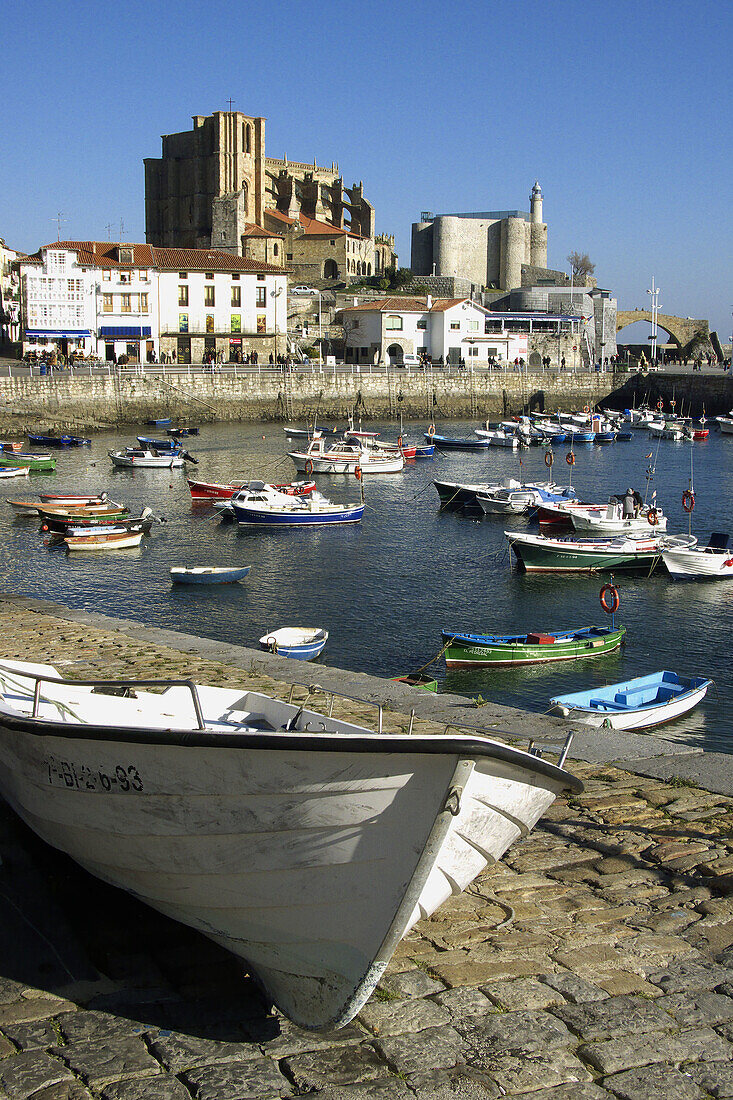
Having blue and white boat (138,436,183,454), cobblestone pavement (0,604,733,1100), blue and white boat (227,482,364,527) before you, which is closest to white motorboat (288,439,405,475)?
blue and white boat (138,436,183,454)

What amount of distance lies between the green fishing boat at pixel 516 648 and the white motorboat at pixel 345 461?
27.1 m

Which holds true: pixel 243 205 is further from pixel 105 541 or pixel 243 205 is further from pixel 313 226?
pixel 105 541

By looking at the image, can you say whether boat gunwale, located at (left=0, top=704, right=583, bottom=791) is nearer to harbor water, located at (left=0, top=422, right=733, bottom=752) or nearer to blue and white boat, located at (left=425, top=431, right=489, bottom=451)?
harbor water, located at (left=0, top=422, right=733, bottom=752)

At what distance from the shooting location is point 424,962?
5219 millimetres

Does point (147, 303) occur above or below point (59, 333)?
above

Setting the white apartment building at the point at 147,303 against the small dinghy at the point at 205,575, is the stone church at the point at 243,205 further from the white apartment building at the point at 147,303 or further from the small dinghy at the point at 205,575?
the small dinghy at the point at 205,575

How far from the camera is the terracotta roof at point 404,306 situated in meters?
80.5

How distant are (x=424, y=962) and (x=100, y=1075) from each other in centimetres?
168

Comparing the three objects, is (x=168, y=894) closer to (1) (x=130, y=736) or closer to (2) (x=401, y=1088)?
(1) (x=130, y=736)

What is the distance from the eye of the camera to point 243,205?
90.2 m

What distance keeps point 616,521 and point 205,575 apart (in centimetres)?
1235

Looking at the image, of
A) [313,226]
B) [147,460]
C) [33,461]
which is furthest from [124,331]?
[313,226]

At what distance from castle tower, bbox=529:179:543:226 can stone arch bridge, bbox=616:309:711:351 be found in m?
14.2

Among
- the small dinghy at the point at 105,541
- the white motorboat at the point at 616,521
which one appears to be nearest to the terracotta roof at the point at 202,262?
the small dinghy at the point at 105,541
